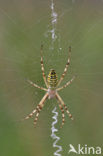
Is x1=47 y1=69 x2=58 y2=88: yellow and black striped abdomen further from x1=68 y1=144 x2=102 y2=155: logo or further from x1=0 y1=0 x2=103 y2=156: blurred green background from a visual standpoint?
x1=68 y1=144 x2=102 y2=155: logo

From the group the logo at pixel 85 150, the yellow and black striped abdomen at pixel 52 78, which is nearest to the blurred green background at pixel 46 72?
the logo at pixel 85 150

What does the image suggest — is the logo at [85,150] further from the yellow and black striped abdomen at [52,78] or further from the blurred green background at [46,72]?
the yellow and black striped abdomen at [52,78]

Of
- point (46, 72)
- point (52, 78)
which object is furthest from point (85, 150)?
point (52, 78)

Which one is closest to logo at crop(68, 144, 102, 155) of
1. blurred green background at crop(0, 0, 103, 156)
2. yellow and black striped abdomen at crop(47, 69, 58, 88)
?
blurred green background at crop(0, 0, 103, 156)

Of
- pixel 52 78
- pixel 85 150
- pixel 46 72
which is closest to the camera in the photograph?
pixel 52 78

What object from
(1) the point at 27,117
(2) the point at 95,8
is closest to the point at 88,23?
(2) the point at 95,8

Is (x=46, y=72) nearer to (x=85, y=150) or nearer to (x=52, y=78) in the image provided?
(x=52, y=78)

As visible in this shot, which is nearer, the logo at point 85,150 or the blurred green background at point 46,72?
the blurred green background at point 46,72

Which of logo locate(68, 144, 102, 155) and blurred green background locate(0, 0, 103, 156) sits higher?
blurred green background locate(0, 0, 103, 156)

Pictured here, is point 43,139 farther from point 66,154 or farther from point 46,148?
point 66,154
